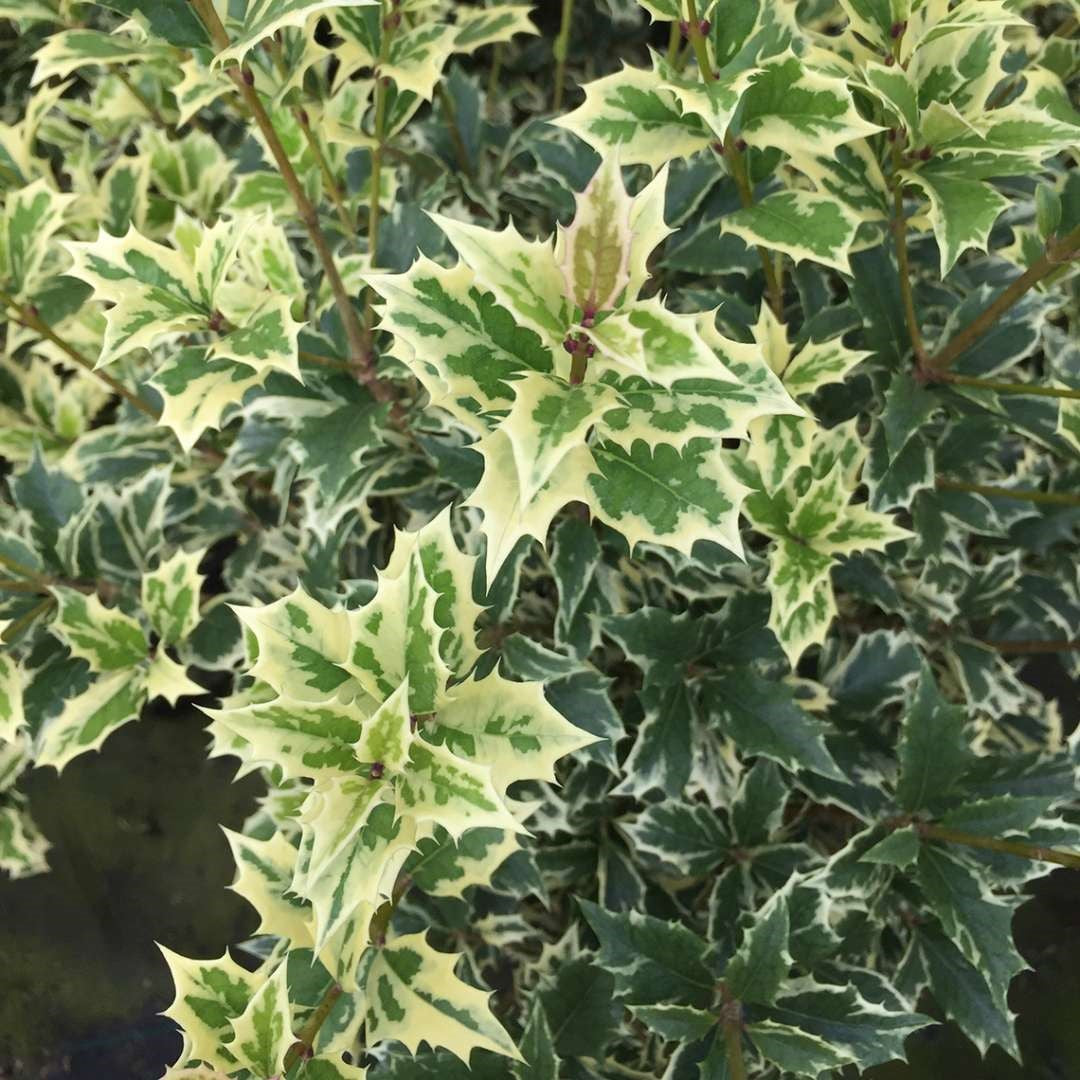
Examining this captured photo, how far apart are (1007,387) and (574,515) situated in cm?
46

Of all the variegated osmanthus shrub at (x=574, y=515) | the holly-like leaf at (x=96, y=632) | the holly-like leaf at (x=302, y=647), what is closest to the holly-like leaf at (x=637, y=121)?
the variegated osmanthus shrub at (x=574, y=515)

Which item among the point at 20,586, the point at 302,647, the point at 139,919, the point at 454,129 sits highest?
the point at 454,129

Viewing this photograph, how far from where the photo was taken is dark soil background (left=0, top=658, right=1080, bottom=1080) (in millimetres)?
1412

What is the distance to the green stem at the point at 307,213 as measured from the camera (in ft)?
2.64

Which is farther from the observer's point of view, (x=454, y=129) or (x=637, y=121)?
(x=454, y=129)

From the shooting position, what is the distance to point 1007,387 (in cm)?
95

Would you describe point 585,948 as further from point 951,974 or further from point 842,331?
point 842,331

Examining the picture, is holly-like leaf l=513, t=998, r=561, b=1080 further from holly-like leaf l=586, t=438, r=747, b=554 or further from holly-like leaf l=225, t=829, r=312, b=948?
holly-like leaf l=586, t=438, r=747, b=554

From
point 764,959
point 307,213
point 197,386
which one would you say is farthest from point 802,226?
point 764,959

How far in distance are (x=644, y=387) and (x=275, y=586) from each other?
72cm

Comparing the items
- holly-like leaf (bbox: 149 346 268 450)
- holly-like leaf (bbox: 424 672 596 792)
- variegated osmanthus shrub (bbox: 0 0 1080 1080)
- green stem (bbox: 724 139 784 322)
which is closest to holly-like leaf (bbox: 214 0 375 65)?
variegated osmanthus shrub (bbox: 0 0 1080 1080)

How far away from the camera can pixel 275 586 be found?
128cm

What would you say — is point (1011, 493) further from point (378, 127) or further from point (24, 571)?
point (24, 571)

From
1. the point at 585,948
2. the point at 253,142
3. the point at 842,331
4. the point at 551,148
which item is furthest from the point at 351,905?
the point at 253,142
